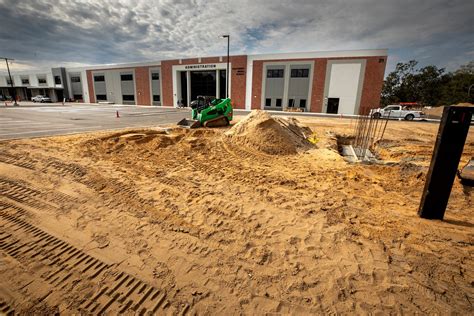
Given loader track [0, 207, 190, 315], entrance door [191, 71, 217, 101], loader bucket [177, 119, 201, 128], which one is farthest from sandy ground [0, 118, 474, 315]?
entrance door [191, 71, 217, 101]

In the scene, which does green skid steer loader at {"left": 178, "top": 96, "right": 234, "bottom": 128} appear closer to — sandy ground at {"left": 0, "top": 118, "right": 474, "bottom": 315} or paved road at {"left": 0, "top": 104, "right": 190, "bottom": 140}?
paved road at {"left": 0, "top": 104, "right": 190, "bottom": 140}

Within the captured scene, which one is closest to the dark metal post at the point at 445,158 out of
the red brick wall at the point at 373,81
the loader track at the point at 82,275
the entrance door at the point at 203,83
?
the loader track at the point at 82,275

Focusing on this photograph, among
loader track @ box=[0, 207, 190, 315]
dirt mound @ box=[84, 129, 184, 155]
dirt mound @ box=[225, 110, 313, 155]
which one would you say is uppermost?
dirt mound @ box=[225, 110, 313, 155]

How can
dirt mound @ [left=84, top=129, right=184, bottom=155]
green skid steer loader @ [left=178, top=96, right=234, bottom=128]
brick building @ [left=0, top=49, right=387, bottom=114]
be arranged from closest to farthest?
dirt mound @ [left=84, top=129, right=184, bottom=155] < green skid steer loader @ [left=178, top=96, right=234, bottom=128] < brick building @ [left=0, top=49, right=387, bottom=114]

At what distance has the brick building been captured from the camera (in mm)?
30953

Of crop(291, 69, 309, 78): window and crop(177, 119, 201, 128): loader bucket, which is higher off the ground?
crop(291, 69, 309, 78): window

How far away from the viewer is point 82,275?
255 cm

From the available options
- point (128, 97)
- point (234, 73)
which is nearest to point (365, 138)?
point (234, 73)

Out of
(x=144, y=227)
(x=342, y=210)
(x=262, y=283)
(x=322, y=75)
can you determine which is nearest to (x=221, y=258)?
(x=262, y=283)

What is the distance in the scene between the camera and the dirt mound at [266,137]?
855cm

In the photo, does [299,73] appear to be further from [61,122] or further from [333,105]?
[61,122]

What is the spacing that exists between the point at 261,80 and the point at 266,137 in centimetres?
2985

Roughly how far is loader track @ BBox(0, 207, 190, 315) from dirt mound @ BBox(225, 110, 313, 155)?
6.60 m

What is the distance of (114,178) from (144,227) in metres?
2.55
